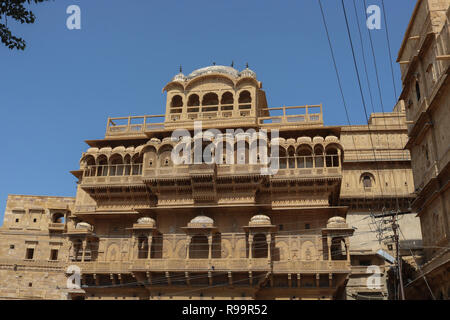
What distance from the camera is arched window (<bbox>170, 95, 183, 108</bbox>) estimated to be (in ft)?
106

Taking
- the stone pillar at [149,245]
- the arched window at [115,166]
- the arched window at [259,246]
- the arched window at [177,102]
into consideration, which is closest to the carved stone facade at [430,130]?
the arched window at [259,246]

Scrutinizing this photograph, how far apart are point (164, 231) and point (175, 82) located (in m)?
10.8

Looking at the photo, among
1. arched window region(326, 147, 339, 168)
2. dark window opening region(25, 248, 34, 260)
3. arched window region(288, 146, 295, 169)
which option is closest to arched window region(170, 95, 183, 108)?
arched window region(288, 146, 295, 169)

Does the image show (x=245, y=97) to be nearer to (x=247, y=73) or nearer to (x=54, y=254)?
(x=247, y=73)

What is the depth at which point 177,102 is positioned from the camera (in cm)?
3266

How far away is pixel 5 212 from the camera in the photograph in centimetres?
4159

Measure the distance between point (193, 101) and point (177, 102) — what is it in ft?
3.74

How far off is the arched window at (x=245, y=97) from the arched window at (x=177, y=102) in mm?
4213

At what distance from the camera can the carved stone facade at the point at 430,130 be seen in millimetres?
22516

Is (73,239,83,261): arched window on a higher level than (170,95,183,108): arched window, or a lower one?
lower

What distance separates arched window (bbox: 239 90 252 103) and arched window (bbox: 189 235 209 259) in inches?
410

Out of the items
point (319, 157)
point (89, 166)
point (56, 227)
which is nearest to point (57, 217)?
point (56, 227)

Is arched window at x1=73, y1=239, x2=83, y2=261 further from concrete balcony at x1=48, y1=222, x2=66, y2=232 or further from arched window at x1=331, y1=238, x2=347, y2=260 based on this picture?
arched window at x1=331, y1=238, x2=347, y2=260
